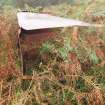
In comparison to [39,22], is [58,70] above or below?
below

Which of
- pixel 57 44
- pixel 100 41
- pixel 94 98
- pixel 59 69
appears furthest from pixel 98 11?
pixel 94 98

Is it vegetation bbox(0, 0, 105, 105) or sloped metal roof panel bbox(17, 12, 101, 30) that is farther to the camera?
sloped metal roof panel bbox(17, 12, 101, 30)

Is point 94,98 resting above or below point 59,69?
below

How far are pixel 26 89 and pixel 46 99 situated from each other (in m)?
0.26

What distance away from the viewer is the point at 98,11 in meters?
4.01

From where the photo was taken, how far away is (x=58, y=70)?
3.02m

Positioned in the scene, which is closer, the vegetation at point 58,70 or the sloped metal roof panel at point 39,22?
the vegetation at point 58,70

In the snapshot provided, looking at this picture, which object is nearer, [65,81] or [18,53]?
[65,81]

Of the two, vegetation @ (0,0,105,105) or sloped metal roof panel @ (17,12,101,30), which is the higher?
sloped metal roof panel @ (17,12,101,30)

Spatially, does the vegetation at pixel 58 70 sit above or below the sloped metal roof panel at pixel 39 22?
below

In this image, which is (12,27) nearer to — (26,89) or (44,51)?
(44,51)

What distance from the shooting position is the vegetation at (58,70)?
9.08 feet

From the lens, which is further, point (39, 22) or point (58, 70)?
point (39, 22)

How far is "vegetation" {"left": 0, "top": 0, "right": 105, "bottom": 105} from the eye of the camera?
109 inches
